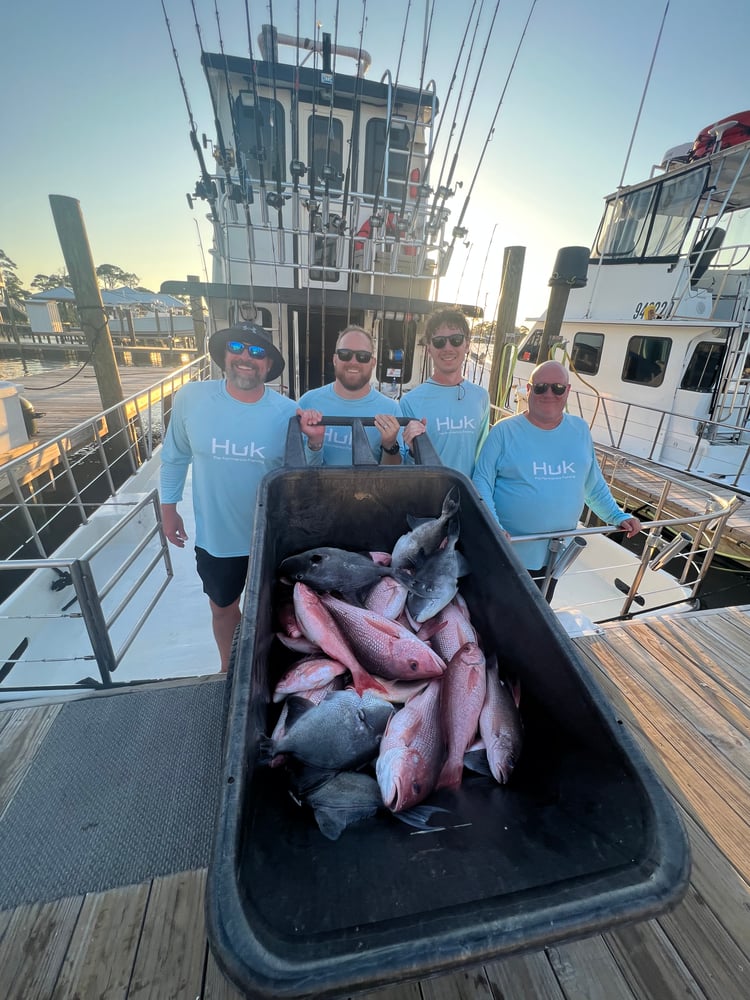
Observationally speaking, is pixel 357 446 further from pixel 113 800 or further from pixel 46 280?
pixel 46 280

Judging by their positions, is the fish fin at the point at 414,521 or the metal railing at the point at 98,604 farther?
the metal railing at the point at 98,604

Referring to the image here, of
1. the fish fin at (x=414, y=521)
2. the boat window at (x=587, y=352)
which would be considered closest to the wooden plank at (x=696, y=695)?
the fish fin at (x=414, y=521)

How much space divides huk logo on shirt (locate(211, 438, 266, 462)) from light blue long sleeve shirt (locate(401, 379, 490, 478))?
42.6 inches

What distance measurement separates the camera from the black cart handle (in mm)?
1918

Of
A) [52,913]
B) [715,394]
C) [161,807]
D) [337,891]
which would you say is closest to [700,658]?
[337,891]

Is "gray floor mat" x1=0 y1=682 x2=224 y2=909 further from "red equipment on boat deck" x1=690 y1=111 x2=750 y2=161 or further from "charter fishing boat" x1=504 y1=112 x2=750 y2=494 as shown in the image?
"red equipment on boat deck" x1=690 y1=111 x2=750 y2=161

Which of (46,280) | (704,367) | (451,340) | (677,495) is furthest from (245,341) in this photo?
(46,280)

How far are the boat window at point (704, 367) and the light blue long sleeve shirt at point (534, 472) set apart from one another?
827cm

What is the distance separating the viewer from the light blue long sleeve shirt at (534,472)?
2539 millimetres

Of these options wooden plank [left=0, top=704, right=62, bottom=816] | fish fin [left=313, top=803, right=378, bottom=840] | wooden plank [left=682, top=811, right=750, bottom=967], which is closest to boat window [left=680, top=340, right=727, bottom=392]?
wooden plank [left=682, top=811, right=750, bottom=967]

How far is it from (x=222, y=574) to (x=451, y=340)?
2.15 metres

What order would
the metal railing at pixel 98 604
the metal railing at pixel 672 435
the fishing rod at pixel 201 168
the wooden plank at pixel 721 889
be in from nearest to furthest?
the wooden plank at pixel 721 889 < the metal railing at pixel 98 604 < the fishing rod at pixel 201 168 < the metal railing at pixel 672 435

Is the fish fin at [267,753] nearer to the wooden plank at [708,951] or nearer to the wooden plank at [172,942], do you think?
the wooden plank at [172,942]

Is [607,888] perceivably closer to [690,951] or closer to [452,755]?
[452,755]
